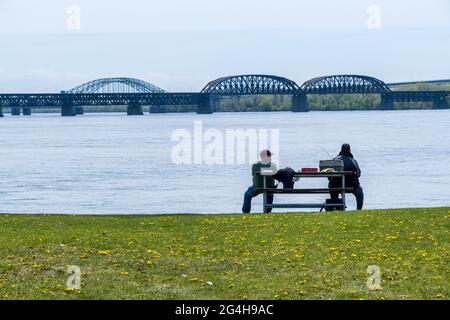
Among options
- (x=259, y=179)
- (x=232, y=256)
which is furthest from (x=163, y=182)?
(x=232, y=256)

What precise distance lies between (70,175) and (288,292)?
1453 inches

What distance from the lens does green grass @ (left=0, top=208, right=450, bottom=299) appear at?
13562mm

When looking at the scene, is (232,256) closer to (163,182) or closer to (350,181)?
(350,181)

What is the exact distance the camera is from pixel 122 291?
533 inches

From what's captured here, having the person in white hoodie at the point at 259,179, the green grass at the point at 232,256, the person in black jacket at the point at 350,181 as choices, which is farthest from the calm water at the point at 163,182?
the green grass at the point at 232,256

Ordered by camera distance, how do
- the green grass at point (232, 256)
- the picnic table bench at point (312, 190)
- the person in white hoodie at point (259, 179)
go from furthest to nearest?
the person in white hoodie at point (259, 179) → the picnic table bench at point (312, 190) → the green grass at point (232, 256)

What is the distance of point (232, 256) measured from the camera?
1620 cm

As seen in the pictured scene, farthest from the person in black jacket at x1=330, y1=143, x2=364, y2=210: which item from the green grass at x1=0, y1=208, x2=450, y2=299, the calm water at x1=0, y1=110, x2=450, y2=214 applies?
the calm water at x1=0, y1=110, x2=450, y2=214

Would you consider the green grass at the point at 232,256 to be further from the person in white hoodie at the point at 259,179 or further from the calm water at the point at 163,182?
the calm water at the point at 163,182

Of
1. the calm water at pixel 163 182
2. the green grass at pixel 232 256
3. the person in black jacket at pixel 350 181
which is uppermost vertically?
the person in black jacket at pixel 350 181

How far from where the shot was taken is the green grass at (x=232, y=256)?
1356 cm

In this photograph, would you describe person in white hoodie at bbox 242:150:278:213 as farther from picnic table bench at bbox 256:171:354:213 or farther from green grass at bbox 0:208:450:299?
green grass at bbox 0:208:450:299
